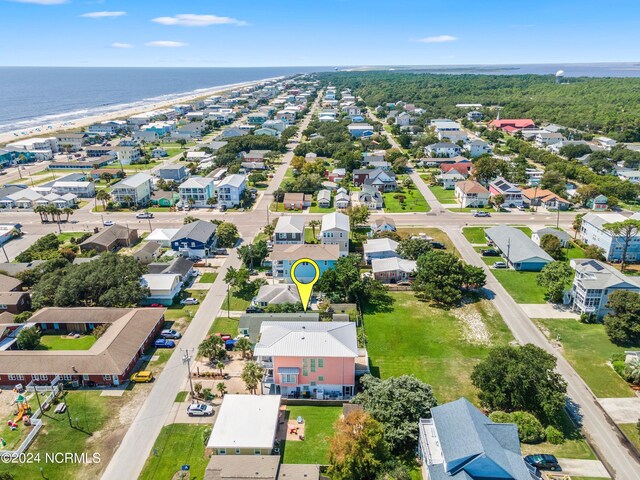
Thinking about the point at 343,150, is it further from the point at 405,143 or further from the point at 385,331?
the point at 385,331

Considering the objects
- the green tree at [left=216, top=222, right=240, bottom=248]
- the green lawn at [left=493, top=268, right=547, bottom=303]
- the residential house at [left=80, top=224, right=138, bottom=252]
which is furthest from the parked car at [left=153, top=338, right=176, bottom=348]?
the green lawn at [left=493, top=268, right=547, bottom=303]

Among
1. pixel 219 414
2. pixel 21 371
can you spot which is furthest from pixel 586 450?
pixel 21 371

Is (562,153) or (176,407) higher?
(562,153)

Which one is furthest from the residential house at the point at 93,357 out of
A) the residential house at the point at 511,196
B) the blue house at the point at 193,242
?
the residential house at the point at 511,196

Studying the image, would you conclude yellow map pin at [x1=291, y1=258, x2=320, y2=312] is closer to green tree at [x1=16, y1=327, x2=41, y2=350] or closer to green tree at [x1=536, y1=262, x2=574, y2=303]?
green tree at [x1=16, y1=327, x2=41, y2=350]

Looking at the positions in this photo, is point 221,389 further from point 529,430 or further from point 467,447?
point 529,430

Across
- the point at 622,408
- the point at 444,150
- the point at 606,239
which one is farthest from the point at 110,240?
the point at 444,150
